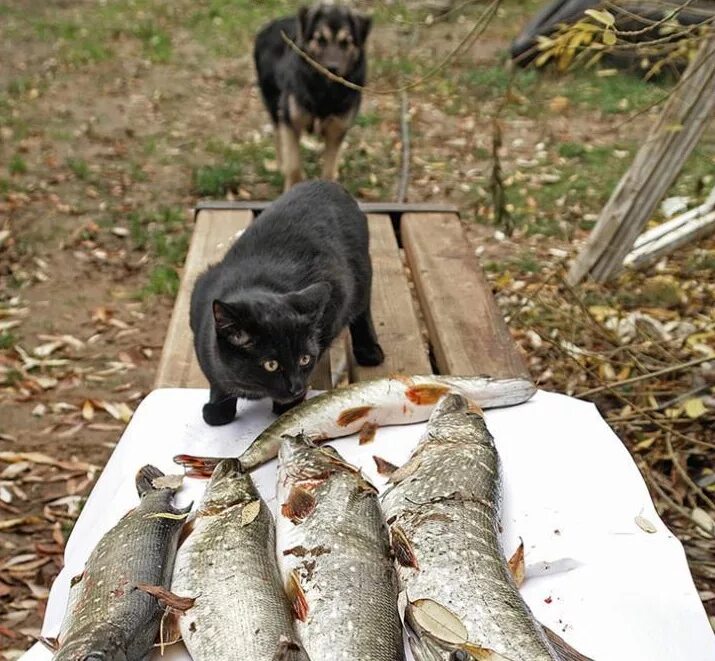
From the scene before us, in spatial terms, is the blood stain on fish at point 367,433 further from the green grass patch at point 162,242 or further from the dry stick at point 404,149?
the dry stick at point 404,149

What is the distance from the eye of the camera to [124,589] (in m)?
1.96

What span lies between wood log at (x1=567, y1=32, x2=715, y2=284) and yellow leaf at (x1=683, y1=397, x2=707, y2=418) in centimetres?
134

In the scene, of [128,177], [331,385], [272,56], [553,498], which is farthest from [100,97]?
[553,498]

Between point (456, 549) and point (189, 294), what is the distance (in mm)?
2275

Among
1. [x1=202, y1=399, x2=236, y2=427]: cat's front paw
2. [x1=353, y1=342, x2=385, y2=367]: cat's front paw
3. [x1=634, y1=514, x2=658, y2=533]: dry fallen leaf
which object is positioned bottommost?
[x1=353, y1=342, x2=385, y2=367]: cat's front paw

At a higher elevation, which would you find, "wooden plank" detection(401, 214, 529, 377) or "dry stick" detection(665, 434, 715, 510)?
"wooden plank" detection(401, 214, 529, 377)

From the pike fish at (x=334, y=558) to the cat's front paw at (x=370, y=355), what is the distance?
981 mm

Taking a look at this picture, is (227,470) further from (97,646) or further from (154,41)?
(154,41)

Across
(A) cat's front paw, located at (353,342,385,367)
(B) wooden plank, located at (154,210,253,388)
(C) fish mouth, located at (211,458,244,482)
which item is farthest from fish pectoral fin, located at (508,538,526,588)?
(B) wooden plank, located at (154,210,253,388)

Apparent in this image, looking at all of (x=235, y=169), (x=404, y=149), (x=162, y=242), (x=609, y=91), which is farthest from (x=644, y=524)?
(x=609, y=91)

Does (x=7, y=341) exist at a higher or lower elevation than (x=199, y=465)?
lower

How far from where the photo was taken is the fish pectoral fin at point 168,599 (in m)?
1.94

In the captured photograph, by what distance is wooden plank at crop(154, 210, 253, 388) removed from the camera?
3.32 metres

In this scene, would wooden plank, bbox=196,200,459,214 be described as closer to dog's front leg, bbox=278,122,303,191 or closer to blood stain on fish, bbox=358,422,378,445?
dog's front leg, bbox=278,122,303,191
